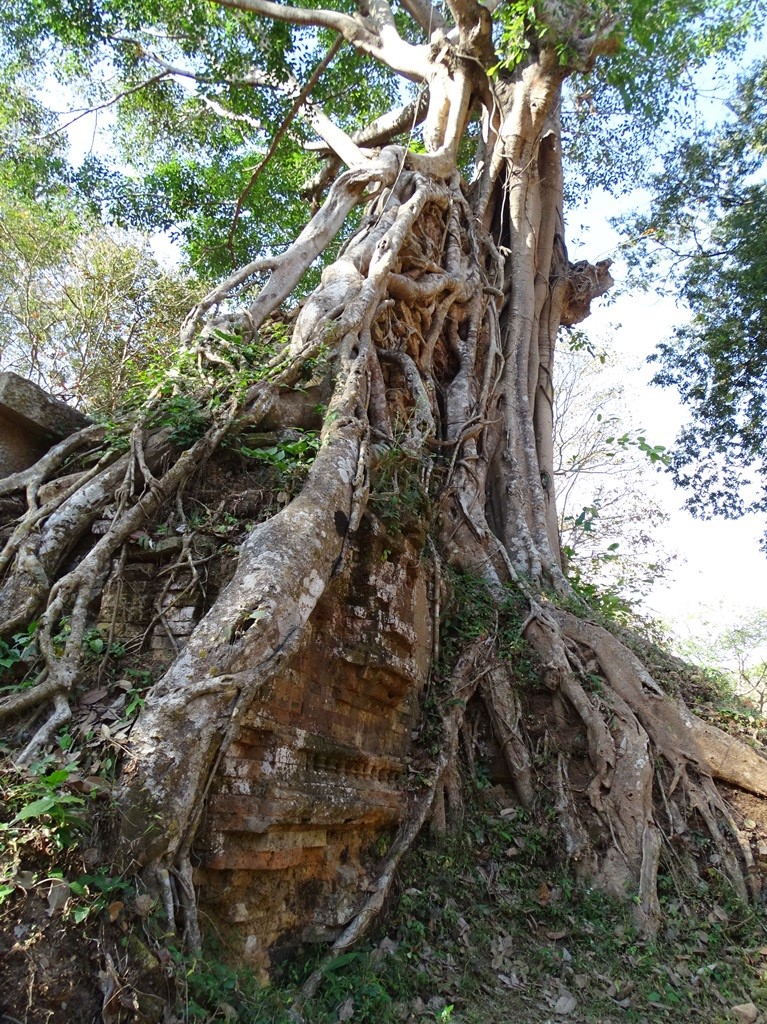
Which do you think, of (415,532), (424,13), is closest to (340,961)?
(415,532)

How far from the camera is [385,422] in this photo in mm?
4352

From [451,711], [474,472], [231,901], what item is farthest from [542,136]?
[231,901]

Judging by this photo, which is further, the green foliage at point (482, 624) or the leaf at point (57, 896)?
the green foliage at point (482, 624)

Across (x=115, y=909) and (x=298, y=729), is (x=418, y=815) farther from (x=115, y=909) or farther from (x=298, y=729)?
(x=115, y=909)

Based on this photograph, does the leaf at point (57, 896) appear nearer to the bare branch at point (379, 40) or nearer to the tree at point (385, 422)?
the tree at point (385, 422)

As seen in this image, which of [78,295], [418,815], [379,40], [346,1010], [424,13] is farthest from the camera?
[78,295]

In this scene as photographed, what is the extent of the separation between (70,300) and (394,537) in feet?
25.0

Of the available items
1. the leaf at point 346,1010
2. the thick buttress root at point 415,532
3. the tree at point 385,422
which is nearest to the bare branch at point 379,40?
the tree at point 385,422

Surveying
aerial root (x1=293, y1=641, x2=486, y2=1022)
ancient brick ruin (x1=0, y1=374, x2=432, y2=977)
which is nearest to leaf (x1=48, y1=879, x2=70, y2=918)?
ancient brick ruin (x1=0, y1=374, x2=432, y2=977)

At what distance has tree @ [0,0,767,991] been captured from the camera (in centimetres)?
255

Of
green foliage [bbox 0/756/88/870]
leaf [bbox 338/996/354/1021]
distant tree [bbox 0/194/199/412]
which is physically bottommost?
leaf [bbox 338/996/354/1021]

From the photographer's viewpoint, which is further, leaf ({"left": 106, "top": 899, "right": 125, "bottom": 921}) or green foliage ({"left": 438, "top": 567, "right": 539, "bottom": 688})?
green foliage ({"left": 438, "top": 567, "right": 539, "bottom": 688})

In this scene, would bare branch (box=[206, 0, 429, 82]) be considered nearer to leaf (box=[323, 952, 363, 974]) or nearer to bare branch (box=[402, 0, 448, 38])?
bare branch (box=[402, 0, 448, 38])

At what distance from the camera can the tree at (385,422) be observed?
2551mm
